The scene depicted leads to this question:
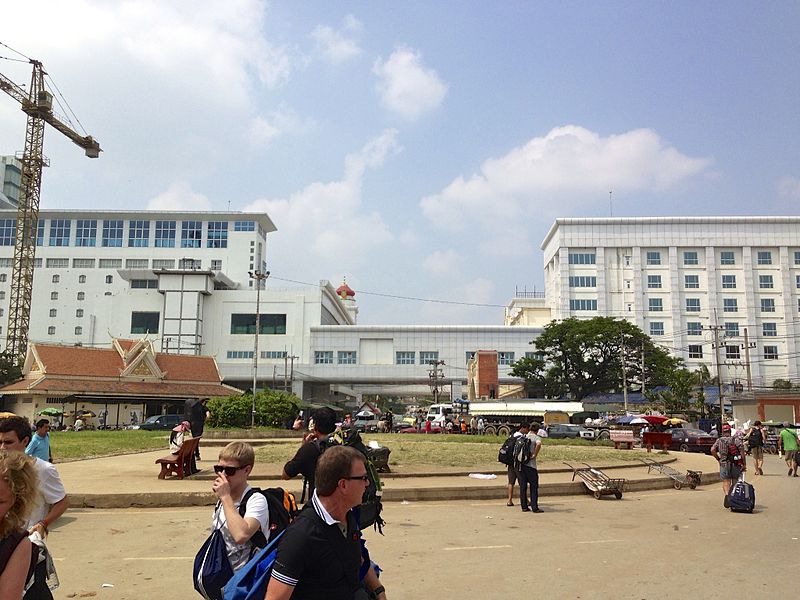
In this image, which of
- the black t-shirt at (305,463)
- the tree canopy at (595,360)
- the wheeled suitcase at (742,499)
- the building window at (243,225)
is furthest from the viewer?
the building window at (243,225)

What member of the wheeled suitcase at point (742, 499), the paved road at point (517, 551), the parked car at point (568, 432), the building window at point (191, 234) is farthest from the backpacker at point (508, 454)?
the building window at point (191, 234)

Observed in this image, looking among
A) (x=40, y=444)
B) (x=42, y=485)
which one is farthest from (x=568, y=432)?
(x=42, y=485)

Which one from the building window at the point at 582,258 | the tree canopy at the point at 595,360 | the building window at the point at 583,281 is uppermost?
the building window at the point at 582,258

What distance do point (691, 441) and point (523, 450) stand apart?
2380cm

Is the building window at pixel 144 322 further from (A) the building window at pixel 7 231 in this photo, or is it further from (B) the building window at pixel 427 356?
(B) the building window at pixel 427 356

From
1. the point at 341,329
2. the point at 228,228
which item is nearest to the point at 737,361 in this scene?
the point at 341,329

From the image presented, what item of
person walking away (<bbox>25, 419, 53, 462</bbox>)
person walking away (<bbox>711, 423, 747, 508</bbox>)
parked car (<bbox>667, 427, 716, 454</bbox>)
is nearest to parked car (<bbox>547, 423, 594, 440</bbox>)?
parked car (<bbox>667, 427, 716, 454</bbox>)

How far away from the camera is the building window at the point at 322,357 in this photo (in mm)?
82312

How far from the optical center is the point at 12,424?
5.09 meters

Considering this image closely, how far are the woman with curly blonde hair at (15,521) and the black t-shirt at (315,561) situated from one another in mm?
1068

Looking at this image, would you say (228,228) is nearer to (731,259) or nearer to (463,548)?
(731,259)

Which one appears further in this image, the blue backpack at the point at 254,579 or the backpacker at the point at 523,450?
the backpacker at the point at 523,450

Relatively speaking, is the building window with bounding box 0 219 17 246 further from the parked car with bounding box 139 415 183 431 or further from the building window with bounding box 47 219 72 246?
the parked car with bounding box 139 415 183 431

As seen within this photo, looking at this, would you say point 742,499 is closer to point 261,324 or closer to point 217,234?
point 261,324
